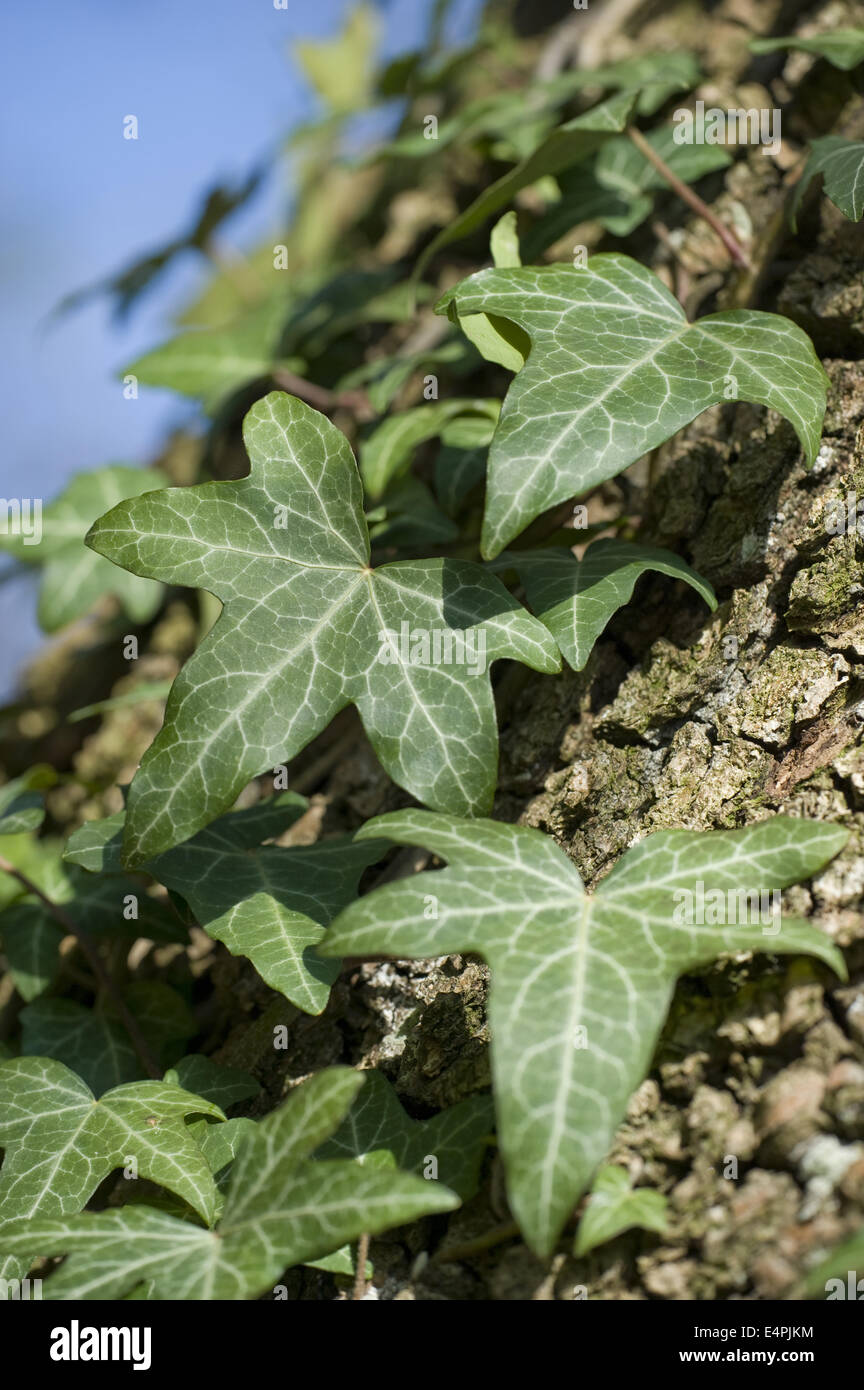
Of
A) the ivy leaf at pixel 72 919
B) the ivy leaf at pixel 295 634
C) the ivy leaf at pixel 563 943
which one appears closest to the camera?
the ivy leaf at pixel 563 943

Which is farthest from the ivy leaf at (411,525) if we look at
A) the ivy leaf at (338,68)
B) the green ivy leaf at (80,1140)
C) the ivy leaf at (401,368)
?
the ivy leaf at (338,68)

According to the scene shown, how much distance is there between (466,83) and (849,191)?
1898mm

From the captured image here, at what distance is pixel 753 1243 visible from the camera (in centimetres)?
90

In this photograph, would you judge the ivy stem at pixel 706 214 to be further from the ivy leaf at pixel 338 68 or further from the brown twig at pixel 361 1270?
the ivy leaf at pixel 338 68

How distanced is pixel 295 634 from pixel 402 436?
0.71 metres

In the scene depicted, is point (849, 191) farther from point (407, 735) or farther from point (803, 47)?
point (407, 735)

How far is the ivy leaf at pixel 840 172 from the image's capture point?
1341 mm

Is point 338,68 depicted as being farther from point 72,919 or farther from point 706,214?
point 72,919

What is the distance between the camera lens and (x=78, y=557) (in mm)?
2322

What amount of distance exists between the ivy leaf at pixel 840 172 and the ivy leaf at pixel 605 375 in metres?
0.19

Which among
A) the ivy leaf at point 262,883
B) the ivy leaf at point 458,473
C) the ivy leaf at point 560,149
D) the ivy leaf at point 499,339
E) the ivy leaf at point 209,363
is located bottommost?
the ivy leaf at point 262,883

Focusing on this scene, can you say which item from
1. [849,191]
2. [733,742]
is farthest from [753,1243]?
[849,191]

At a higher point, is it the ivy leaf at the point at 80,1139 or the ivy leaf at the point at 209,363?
the ivy leaf at the point at 209,363

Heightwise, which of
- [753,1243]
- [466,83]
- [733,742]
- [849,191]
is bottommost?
[753,1243]
